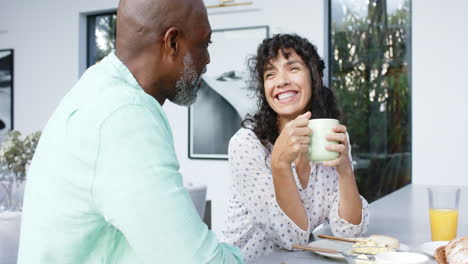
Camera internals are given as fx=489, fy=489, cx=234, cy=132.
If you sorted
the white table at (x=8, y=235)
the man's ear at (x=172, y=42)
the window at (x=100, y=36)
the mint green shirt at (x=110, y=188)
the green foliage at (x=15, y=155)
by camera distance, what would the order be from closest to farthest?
the mint green shirt at (x=110, y=188)
the man's ear at (x=172, y=42)
the white table at (x=8, y=235)
the green foliage at (x=15, y=155)
the window at (x=100, y=36)

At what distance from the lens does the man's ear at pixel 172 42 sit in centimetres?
70

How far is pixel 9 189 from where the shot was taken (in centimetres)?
281

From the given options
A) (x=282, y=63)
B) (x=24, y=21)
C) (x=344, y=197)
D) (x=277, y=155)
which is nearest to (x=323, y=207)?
(x=344, y=197)

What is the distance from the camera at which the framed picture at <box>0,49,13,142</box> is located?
4.95m

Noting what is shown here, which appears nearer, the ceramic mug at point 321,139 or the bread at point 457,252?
the bread at point 457,252

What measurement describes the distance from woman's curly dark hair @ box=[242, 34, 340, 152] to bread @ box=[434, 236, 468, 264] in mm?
659

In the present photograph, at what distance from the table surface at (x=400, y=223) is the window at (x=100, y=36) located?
3479 mm

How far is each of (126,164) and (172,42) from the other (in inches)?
8.6

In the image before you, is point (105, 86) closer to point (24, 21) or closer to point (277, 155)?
point (277, 155)

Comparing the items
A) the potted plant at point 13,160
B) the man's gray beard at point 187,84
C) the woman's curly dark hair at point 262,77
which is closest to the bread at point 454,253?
the man's gray beard at point 187,84

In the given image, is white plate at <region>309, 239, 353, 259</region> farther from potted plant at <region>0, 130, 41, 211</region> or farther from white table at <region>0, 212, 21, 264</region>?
potted plant at <region>0, 130, 41, 211</region>

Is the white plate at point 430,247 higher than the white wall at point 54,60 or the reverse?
the reverse

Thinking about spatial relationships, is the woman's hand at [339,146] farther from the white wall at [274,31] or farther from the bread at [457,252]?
the white wall at [274,31]

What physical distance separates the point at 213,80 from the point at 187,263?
3.58 metres
